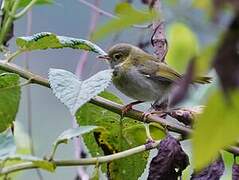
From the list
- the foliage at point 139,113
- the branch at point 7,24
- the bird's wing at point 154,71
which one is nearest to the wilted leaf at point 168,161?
the foliage at point 139,113

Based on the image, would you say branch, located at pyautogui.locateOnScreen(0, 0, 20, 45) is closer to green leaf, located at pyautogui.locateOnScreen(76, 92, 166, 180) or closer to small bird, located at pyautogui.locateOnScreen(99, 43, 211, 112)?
green leaf, located at pyautogui.locateOnScreen(76, 92, 166, 180)

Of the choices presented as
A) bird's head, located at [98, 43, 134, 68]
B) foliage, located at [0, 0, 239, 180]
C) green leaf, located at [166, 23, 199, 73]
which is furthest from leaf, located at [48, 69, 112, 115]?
bird's head, located at [98, 43, 134, 68]

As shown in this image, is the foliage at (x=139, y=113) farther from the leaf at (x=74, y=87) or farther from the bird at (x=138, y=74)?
the bird at (x=138, y=74)

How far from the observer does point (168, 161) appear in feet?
2.60

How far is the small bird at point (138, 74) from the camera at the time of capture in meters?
2.01

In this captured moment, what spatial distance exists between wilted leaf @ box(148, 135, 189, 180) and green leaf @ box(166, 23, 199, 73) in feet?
1.67

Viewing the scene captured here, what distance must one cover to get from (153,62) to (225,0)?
1995 mm

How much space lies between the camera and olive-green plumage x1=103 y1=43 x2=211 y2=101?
2.01m

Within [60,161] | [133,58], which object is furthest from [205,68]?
[133,58]

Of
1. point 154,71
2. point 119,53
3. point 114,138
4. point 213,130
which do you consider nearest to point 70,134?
point 114,138

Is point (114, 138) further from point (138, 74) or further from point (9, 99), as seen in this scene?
point (138, 74)

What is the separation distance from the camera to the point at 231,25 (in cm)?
19

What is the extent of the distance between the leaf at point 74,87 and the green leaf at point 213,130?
0.47 metres

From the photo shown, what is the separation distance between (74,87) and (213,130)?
0.59 m
